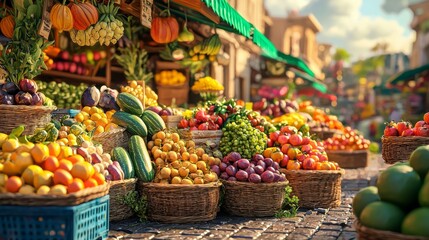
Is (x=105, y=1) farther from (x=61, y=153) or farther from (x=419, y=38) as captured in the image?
(x=419, y=38)

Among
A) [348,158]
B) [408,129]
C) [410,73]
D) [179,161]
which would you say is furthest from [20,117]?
[410,73]

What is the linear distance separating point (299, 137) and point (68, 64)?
19.2 ft

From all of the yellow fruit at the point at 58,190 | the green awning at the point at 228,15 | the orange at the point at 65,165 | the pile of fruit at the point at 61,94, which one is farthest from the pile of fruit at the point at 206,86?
the yellow fruit at the point at 58,190

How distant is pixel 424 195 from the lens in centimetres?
351

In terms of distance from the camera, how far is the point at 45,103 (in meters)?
6.20

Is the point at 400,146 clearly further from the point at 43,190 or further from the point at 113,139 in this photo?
the point at 43,190

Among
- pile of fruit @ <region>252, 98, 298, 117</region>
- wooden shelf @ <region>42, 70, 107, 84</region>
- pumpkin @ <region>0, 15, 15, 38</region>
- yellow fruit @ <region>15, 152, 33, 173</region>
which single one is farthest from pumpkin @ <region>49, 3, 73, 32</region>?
pile of fruit @ <region>252, 98, 298, 117</region>

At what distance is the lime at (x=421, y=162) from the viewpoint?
381cm

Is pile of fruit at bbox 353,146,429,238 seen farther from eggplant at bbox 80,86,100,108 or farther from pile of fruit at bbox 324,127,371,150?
pile of fruit at bbox 324,127,371,150

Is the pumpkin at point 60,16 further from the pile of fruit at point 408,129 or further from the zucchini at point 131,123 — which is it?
the pile of fruit at point 408,129

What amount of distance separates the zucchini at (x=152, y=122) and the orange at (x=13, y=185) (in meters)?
2.72

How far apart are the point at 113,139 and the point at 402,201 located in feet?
12.3

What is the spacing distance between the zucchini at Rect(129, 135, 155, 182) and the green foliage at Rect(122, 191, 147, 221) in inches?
8.9

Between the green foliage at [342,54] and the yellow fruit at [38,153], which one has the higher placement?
the green foliage at [342,54]
